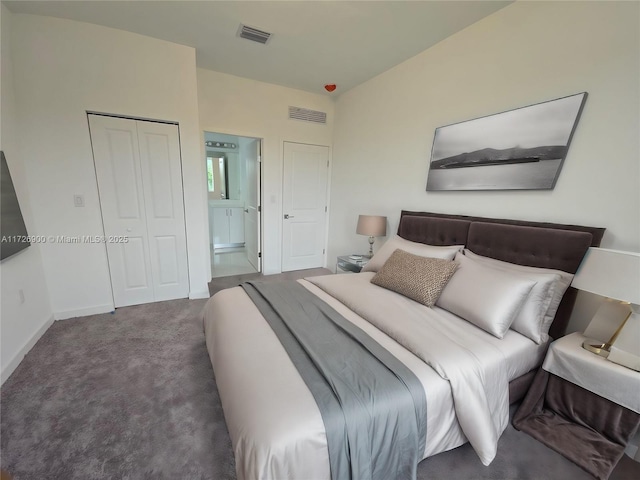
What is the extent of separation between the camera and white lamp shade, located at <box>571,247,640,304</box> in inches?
47.6

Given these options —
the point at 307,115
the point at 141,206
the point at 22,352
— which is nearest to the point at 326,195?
the point at 307,115

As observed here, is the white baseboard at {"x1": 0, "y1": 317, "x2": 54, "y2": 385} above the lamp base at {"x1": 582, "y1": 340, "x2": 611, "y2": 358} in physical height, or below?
below

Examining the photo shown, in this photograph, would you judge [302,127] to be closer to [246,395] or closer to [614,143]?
[614,143]

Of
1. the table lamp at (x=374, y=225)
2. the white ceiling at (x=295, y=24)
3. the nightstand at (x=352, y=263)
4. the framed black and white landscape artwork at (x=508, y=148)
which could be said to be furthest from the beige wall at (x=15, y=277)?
the framed black and white landscape artwork at (x=508, y=148)

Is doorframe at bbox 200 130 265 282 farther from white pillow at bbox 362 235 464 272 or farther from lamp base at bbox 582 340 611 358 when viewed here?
lamp base at bbox 582 340 611 358

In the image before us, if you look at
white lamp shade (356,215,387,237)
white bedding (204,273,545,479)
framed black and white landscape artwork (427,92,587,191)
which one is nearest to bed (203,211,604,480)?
white bedding (204,273,545,479)

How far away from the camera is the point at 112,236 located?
271 cm

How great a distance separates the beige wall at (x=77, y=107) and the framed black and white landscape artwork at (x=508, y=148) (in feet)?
8.58

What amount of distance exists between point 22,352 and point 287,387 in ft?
7.76

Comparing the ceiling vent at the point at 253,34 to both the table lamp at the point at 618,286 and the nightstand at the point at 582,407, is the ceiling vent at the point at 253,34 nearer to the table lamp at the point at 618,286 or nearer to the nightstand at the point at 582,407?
the table lamp at the point at 618,286

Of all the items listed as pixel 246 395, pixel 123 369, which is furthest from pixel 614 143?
pixel 123 369

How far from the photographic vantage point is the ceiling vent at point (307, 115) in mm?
3777

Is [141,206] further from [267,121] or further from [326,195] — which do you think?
[326,195]

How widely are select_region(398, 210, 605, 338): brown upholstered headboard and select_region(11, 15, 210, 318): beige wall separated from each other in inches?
109
